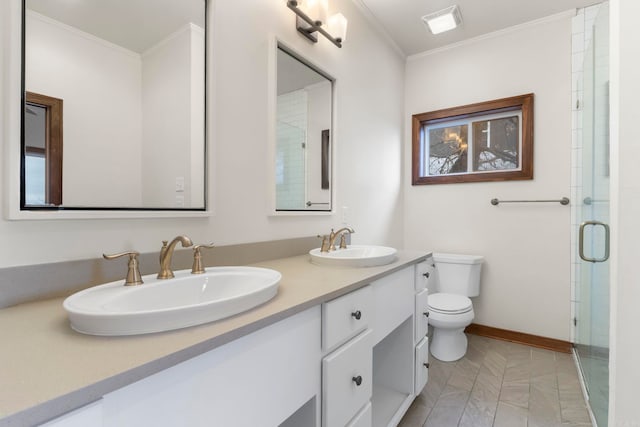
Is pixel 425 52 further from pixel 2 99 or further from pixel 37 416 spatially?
pixel 37 416

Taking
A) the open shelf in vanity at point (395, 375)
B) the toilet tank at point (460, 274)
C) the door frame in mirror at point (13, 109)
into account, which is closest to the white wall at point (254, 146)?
the door frame in mirror at point (13, 109)

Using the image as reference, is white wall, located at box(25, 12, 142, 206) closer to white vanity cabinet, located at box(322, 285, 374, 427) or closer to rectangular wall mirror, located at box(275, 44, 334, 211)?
rectangular wall mirror, located at box(275, 44, 334, 211)

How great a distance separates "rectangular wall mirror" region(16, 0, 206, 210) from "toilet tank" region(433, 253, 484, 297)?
6.61 ft

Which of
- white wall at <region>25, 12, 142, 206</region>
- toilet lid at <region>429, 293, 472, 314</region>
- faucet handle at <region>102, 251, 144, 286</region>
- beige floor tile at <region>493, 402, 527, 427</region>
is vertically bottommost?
beige floor tile at <region>493, 402, 527, 427</region>

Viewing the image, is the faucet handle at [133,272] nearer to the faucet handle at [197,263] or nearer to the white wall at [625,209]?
the faucet handle at [197,263]

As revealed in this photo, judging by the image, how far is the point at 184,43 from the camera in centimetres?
109

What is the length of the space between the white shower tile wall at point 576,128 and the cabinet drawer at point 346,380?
193cm

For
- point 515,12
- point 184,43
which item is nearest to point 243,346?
point 184,43

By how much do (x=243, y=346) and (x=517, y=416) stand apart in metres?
1.66

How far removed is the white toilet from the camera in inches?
79.8

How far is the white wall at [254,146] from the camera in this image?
2.65 ft

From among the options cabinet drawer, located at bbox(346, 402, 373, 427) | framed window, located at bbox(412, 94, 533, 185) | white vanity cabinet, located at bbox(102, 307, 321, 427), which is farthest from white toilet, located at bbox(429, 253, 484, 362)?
white vanity cabinet, located at bbox(102, 307, 321, 427)

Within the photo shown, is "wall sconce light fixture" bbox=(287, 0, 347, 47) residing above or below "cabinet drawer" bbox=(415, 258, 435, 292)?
above

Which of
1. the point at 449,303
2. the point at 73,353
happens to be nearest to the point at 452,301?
the point at 449,303
